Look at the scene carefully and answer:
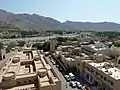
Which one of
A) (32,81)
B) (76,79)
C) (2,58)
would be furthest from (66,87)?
(2,58)

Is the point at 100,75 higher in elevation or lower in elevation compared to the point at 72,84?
higher

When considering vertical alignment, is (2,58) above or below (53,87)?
below

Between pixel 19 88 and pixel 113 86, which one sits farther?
pixel 113 86

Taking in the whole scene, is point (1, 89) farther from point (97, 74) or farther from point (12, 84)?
point (97, 74)

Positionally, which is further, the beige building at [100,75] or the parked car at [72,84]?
the parked car at [72,84]

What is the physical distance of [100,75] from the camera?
26.0 meters

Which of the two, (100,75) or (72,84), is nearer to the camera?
(100,75)

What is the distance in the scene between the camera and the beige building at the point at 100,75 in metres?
23.0

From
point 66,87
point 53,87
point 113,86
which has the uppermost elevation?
point 53,87

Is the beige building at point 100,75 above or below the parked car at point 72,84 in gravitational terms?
above

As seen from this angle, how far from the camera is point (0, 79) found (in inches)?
804

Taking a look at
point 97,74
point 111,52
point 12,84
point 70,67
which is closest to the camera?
point 12,84

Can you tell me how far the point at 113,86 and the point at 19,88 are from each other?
1383cm

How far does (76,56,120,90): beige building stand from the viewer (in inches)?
905
